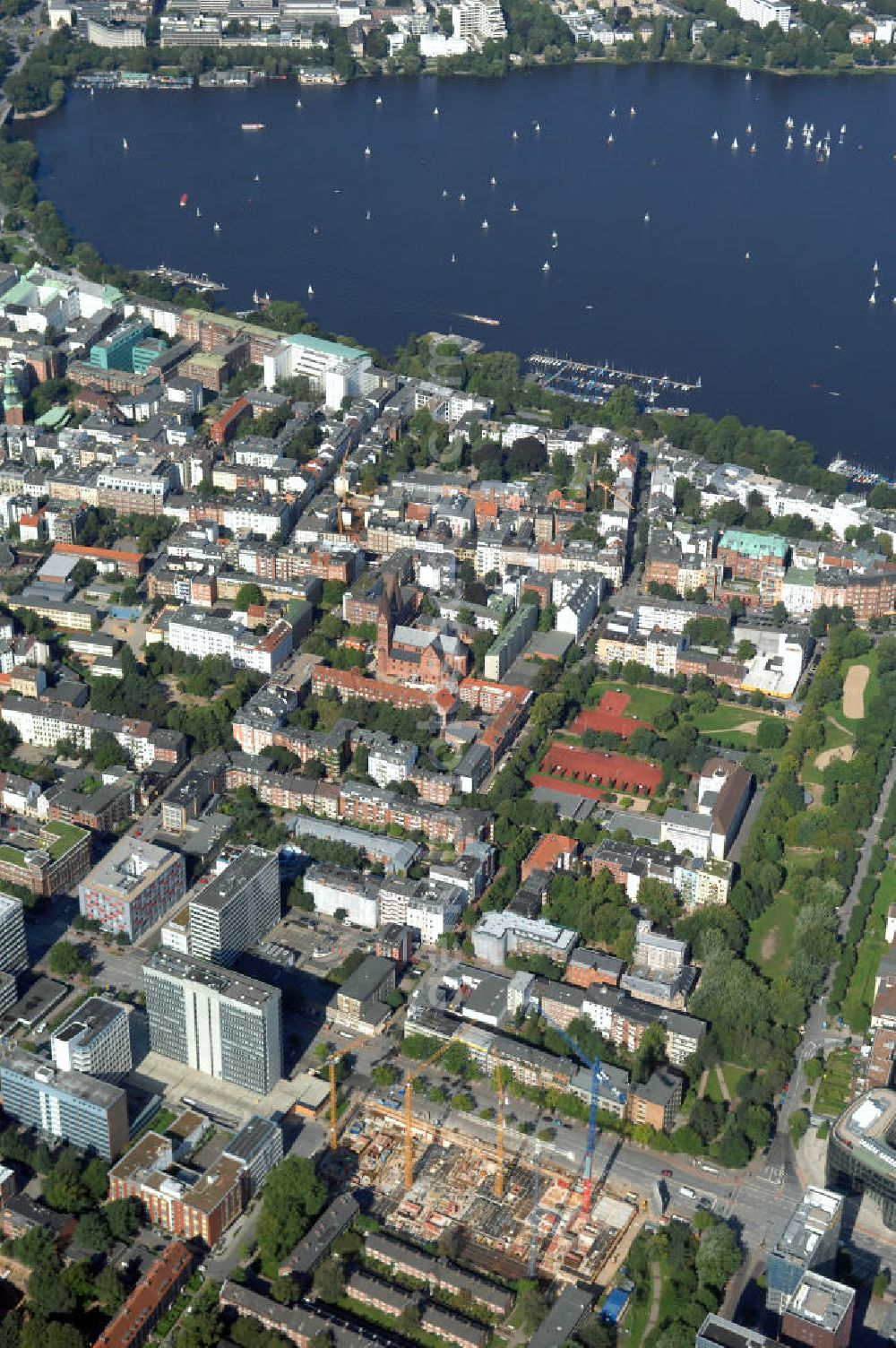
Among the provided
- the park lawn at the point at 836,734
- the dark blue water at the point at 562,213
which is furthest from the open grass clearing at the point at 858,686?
the dark blue water at the point at 562,213

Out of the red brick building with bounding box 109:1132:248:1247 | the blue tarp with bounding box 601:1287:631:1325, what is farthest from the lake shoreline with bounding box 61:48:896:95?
the blue tarp with bounding box 601:1287:631:1325

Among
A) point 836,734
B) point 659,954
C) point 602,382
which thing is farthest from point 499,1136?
point 602,382

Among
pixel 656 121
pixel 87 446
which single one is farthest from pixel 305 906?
pixel 656 121

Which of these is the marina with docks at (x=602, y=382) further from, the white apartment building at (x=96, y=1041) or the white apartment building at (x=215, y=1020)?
the white apartment building at (x=96, y=1041)

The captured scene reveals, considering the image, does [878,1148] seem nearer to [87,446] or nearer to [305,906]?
[305,906]

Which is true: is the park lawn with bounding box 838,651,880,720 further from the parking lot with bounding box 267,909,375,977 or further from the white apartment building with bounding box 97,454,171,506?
the white apartment building with bounding box 97,454,171,506

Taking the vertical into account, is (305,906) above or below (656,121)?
below
